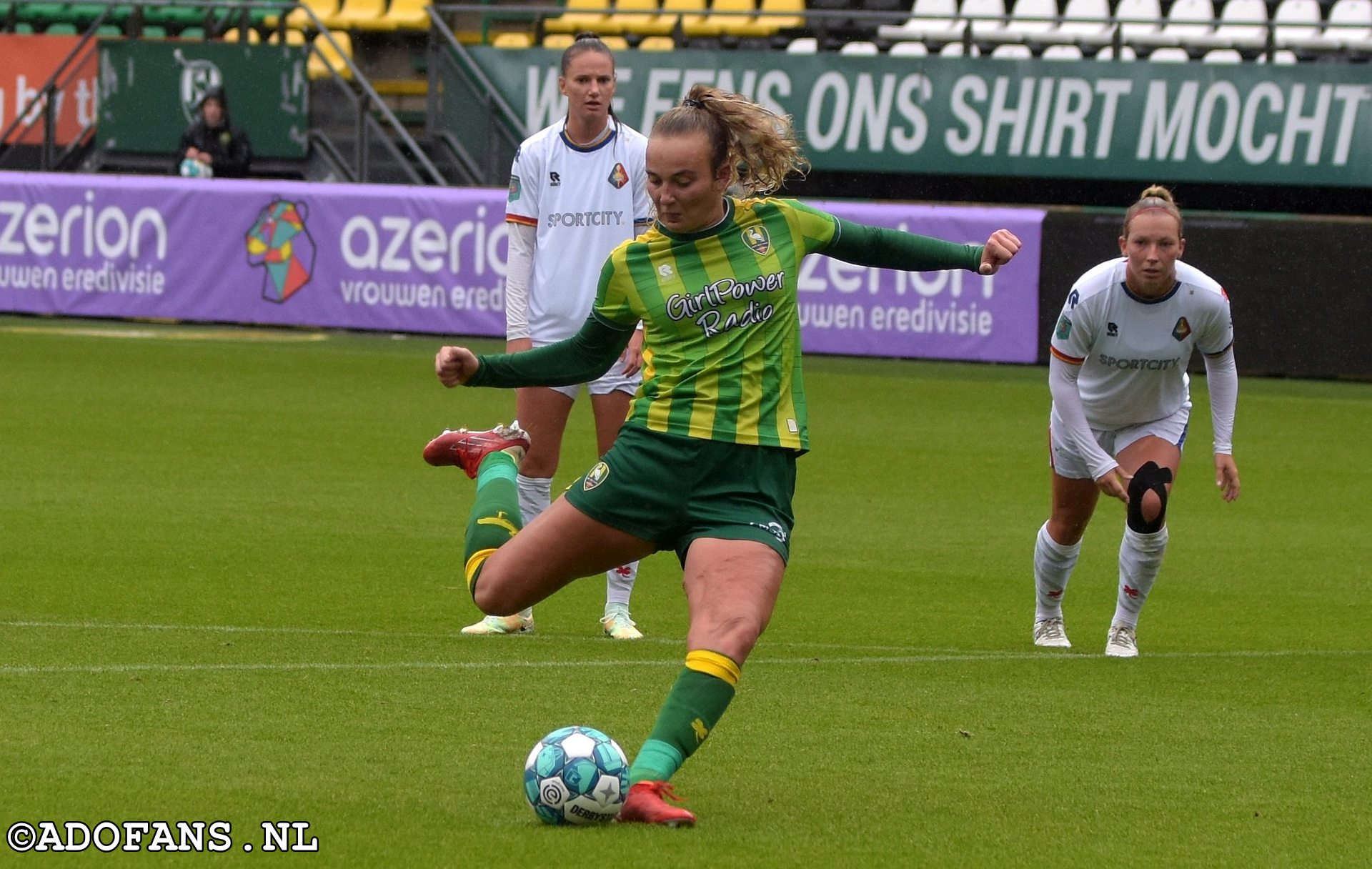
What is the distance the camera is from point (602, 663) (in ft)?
23.7

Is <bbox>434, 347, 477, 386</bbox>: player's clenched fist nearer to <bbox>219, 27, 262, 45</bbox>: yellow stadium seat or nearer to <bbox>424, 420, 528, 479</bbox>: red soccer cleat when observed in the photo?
<bbox>424, 420, 528, 479</bbox>: red soccer cleat

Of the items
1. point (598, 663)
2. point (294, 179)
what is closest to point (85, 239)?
point (294, 179)

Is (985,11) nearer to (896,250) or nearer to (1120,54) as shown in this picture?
(1120,54)

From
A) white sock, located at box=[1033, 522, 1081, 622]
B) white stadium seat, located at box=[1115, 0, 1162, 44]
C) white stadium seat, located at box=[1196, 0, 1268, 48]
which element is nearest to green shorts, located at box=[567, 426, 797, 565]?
white sock, located at box=[1033, 522, 1081, 622]

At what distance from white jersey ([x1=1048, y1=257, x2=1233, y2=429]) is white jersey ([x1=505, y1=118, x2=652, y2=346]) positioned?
5.57 feet

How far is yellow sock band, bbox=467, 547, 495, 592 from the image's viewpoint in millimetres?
5617

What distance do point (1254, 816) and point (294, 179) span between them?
20.5 metres

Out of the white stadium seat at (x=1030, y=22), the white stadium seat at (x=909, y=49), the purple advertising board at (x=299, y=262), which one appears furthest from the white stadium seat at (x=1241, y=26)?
the purple advertising board at (x=299, y=262)

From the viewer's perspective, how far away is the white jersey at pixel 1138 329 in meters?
7.62

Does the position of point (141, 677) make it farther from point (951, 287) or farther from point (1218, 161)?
point (1218, 161)

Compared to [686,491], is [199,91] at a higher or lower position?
higher

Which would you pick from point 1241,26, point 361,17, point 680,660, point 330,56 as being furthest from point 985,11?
point 680,660

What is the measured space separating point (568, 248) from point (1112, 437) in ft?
7.39

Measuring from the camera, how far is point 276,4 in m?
24.7
